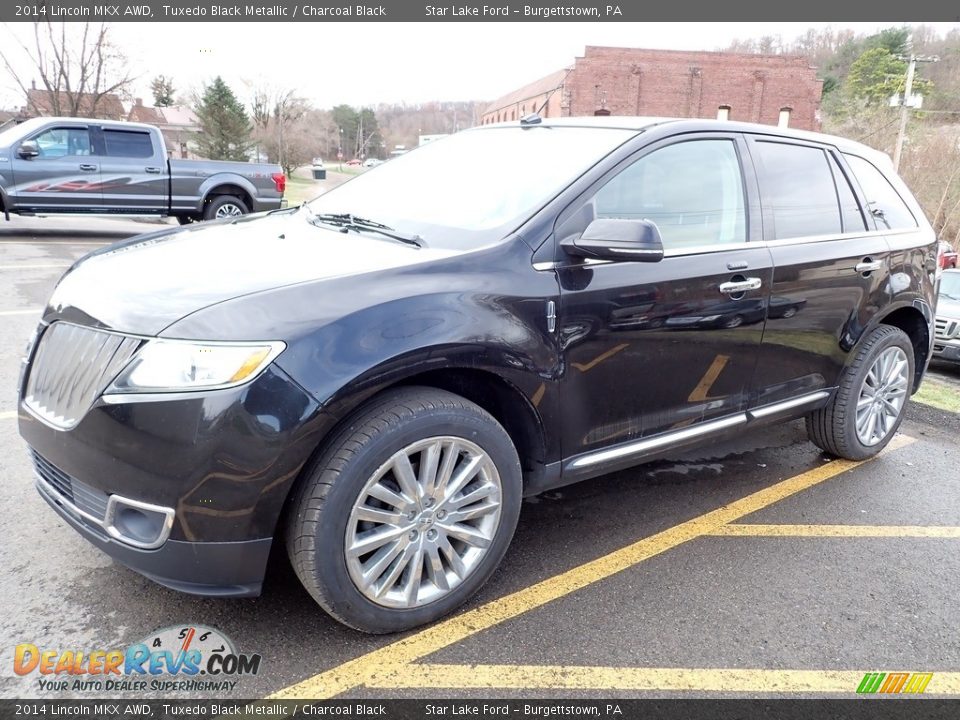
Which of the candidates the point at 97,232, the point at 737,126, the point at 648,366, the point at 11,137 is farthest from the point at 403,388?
the point at 97,232

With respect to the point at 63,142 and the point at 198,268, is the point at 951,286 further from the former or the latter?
→ the point at 63,142

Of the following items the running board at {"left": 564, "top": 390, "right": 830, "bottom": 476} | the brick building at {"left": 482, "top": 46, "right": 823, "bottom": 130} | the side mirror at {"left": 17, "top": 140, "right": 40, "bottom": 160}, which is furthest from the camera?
the brick building at {"left": 482, "top": 46, "right": 823, "bottom": 130}

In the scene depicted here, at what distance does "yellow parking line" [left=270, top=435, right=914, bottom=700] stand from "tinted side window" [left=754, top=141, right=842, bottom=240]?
1.36 m

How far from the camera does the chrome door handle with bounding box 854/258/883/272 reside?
377 centimetres

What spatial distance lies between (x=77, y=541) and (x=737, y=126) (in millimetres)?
3464

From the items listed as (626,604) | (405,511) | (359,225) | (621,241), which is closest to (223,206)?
(359,225)

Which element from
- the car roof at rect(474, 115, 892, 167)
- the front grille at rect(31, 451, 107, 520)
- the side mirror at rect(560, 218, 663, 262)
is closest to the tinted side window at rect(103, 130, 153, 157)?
the car roof at rect(474, 115, 892, 167)

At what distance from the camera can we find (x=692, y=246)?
3.12m

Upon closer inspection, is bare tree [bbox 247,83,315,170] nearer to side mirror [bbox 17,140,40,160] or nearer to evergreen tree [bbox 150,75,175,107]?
evergreen tree [bbox 150,75,175,107]

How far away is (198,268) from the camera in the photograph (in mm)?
2490

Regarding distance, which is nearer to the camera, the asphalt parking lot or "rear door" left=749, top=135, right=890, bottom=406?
the asphalt parking lot

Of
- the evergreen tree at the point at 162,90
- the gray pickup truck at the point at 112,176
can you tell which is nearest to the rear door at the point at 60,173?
the gray pickup truck at the point at 112,176

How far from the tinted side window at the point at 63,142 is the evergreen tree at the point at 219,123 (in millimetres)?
24847

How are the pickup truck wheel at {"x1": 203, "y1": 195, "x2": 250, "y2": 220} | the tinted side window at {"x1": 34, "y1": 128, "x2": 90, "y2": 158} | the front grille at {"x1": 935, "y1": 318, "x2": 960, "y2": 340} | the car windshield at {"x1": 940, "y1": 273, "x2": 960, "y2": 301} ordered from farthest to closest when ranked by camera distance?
the car windshield at {"x1": 940, "y1": 273, "x2": 960, "y2": 301} → the pickup truck wheel at {"x1": 203, "y1": 195, "x2": 250, "y2": 220} → the front grille at {"x1": 935, "y1": 318, "x2": 960, "y2": 340} → the tinted side window at {"x1": 34, "y1": 128, "x2": 90, "y2": 158}
